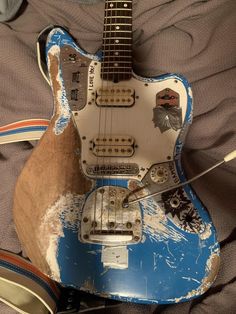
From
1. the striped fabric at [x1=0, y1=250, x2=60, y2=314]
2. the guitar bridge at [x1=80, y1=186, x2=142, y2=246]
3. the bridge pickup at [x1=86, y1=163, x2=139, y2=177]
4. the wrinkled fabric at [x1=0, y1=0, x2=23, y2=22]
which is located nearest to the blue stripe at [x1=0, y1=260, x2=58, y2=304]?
the striped fabric at [x1=0, y1=250, x2=60, y2=314]

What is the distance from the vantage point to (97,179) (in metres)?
0.81

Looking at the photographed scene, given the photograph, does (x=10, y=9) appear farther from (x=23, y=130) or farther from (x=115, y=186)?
(x=115, y=186)

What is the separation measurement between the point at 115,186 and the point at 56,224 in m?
0.13

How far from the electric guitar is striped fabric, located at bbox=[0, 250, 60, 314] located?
0.04 m

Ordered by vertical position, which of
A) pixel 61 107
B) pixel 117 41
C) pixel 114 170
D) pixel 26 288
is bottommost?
pixel 26 288

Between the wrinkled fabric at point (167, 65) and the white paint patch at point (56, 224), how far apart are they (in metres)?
0.15

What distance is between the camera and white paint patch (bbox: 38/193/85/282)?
0.77 meters

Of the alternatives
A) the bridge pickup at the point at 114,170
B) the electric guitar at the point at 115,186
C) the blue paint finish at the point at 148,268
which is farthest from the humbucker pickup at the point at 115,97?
the blue paint finish at the point at 148,268

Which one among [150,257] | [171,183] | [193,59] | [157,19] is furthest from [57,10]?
[150,257]

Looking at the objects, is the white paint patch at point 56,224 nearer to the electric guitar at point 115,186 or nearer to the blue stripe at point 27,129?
the electric guitar at point 115,186

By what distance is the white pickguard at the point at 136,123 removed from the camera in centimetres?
82

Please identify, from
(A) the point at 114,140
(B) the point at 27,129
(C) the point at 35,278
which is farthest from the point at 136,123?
(C) the point at 35,278

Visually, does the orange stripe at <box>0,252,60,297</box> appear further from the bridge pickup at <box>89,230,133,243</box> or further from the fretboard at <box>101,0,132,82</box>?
the fretboard at <box>101,0,132,82</box>

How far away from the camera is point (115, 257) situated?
751 mm
